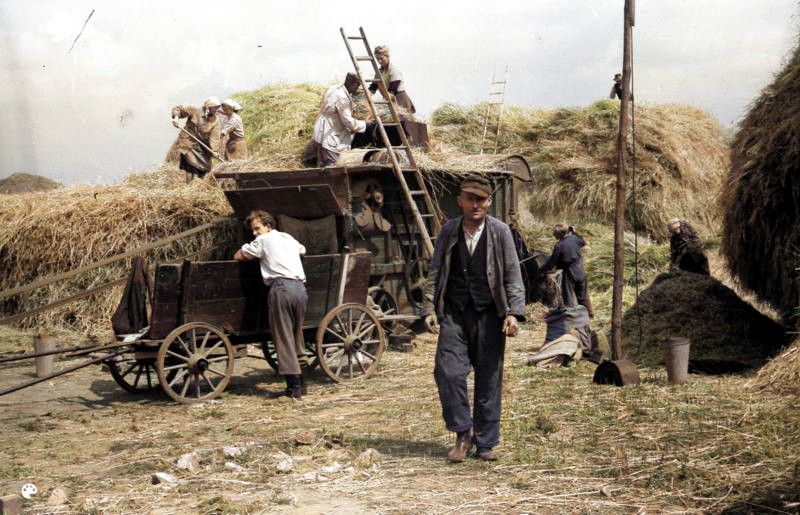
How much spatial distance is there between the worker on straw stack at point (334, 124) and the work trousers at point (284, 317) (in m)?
4.40

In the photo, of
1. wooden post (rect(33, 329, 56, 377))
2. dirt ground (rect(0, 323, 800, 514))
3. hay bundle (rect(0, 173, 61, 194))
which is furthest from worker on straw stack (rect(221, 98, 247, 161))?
hay bundle (rect(0, 173, 61, 194))

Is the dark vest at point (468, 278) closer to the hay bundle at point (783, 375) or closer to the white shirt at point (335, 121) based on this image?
the hay bundle at point (783, 375)

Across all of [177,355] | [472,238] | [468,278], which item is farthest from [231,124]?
[468,278]

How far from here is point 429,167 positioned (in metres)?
13.1

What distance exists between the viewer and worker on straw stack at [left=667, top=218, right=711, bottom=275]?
12.9 m

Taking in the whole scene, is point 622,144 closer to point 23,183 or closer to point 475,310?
point 475,310

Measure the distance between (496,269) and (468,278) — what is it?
208 millimetres

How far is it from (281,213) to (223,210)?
2151 millimetres

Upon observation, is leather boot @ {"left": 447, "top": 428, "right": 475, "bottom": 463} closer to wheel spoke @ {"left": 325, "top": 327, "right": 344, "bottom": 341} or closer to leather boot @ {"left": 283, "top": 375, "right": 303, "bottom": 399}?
leather boot @ {"left": 283, "top": 375, "right": 303, "bottom": 399}

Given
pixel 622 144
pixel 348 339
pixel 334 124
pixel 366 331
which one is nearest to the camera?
pixel 622 144

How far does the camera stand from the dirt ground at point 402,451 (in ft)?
17.6

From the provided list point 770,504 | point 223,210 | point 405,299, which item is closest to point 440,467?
point 770,504

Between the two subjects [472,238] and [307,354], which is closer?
[472,238]

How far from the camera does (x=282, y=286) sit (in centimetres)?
878
